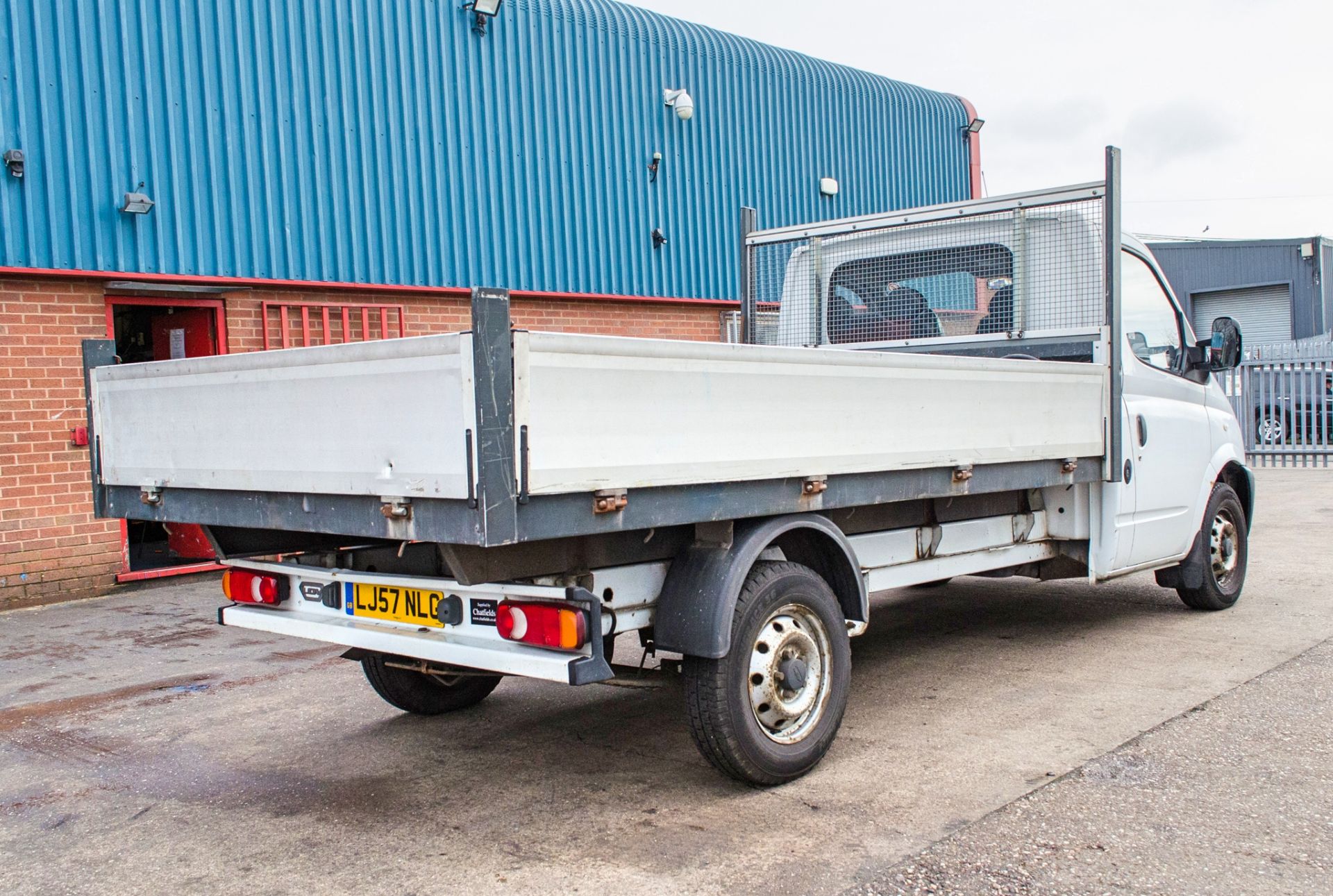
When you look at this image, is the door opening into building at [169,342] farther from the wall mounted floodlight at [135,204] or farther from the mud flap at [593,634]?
the mud flap at [593,634]

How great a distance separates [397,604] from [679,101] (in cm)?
999

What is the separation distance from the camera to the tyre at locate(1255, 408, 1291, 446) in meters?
18.0

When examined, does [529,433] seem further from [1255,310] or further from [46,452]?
[1255,310]

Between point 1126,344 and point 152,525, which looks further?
point 152,525

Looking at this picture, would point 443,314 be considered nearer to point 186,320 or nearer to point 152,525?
point 186,320

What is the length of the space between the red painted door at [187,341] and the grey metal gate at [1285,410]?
1406cm

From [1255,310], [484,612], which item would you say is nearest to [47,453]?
[484,612]

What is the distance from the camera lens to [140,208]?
8984 mm

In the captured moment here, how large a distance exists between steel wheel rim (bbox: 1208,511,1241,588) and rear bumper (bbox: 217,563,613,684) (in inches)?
194

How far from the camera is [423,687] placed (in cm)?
522

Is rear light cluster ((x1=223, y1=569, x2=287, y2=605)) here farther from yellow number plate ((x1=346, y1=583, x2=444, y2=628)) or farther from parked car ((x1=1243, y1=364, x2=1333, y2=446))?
parked car ((x1=1243, y1=364, x2=1333, y2=446))

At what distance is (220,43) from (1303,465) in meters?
16.3

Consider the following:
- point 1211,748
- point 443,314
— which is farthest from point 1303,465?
point 1211,748

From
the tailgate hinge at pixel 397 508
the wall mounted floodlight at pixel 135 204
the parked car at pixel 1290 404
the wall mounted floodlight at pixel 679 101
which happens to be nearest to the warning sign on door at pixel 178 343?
the wall mounted floodlight at pixel 135 204
